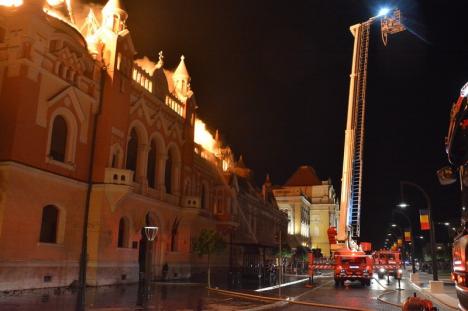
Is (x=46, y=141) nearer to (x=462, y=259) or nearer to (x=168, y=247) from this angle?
(x=168, y=247)

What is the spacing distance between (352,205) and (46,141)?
2165 centimetres

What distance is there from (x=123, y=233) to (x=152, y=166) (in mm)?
6714

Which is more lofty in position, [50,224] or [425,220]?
[425,220]

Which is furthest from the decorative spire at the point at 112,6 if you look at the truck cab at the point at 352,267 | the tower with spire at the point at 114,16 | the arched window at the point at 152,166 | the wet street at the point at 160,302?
the truck cab at the point at 352,267

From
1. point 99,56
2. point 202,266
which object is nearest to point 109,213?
point 99,56

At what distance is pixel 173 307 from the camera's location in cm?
1706

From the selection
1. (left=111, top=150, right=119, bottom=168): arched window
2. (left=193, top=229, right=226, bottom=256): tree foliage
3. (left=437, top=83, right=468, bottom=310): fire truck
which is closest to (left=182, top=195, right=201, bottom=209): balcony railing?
(left=193, top=229, right=226, bottom=256): tree foliage

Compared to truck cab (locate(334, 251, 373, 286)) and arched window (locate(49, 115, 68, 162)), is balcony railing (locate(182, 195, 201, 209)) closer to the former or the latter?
truck cab (locate(334, 251, 373, 286))

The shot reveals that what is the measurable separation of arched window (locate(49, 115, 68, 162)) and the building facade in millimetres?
62

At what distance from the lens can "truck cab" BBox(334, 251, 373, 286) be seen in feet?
104

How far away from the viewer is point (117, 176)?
27344 millimetres

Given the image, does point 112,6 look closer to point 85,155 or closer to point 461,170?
point 85,155

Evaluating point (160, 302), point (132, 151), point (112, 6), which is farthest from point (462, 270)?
point (112, 6)

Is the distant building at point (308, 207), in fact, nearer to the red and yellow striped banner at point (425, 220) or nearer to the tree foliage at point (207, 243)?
the tree foliage at point (207, 243)
